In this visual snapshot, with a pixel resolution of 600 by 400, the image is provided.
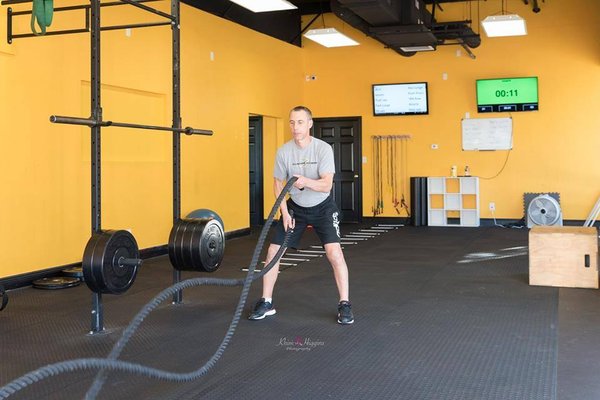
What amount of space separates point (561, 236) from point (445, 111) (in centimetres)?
588

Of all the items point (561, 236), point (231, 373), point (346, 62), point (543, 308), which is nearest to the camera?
point (231, 373)

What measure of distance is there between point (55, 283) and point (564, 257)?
414cm

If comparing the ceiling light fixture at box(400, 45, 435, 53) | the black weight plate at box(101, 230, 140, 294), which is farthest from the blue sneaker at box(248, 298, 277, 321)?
the ceiling light fixture at box(400, 45, 435, 53)

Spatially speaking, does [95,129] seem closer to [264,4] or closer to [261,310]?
[261,310]

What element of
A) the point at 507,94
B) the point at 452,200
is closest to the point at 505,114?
the point at 507,94

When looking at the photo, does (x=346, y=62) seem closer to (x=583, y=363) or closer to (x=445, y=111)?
(x=445, y=111)

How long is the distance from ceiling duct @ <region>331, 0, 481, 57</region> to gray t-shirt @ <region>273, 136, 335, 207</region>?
389 centimetres

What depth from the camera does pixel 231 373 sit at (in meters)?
3.17

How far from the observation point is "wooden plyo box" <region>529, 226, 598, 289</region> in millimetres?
5105


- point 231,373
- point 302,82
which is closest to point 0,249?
point 231,373

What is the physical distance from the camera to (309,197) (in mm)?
4082

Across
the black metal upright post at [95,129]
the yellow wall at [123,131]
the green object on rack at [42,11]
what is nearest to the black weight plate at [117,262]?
the black metal upright post at [95,129]

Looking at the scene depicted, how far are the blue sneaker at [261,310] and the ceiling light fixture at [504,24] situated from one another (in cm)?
553

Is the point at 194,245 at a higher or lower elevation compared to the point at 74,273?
higher
